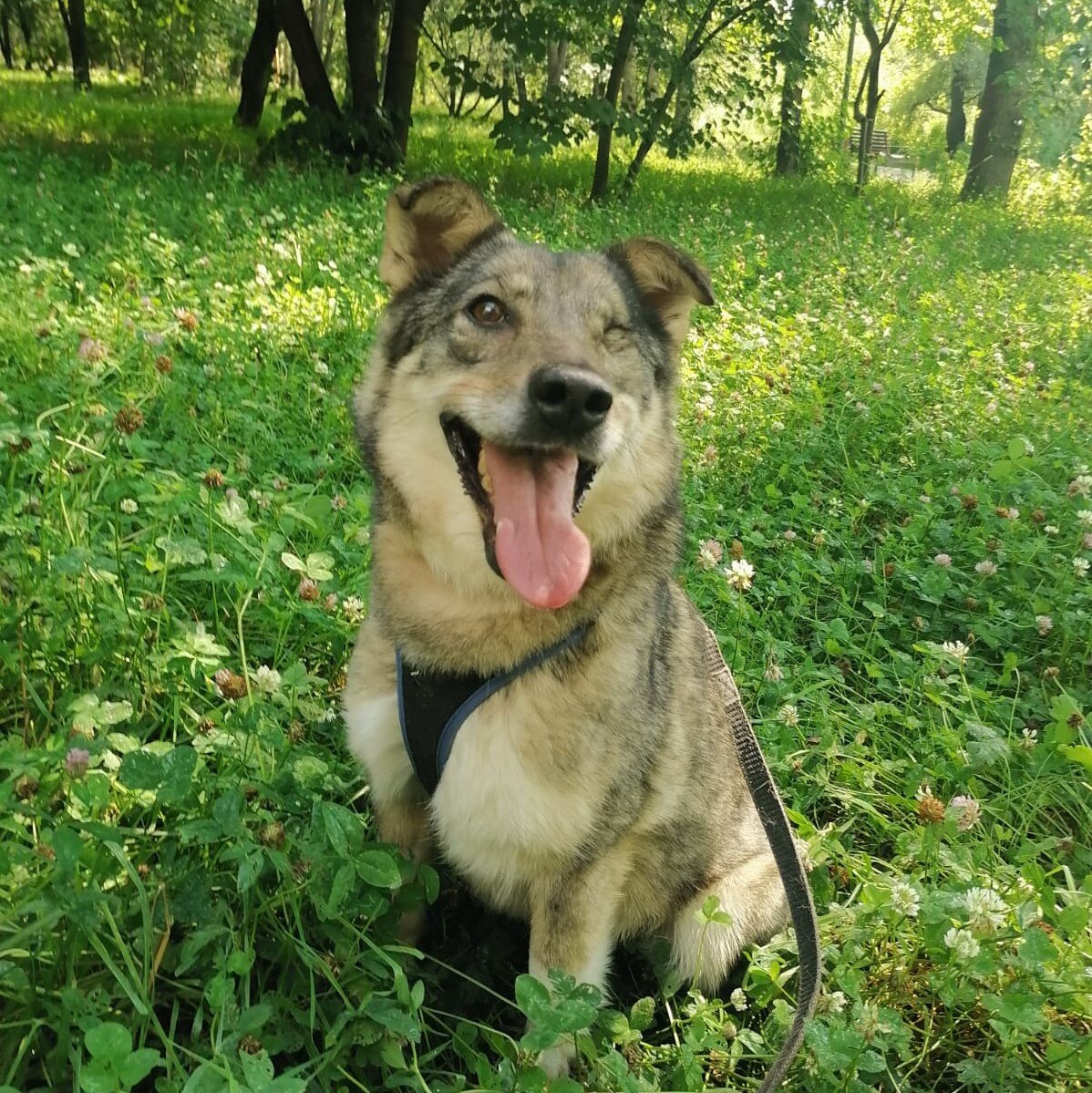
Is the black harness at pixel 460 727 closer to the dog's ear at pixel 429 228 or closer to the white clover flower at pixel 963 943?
the white clover flower at pixel 963 943

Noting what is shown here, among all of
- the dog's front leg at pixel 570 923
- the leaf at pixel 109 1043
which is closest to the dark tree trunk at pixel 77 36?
the dog's front leg at pixel 570 923

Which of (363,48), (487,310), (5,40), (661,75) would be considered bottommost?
(487,310)

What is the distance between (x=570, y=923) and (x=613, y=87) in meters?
13.7

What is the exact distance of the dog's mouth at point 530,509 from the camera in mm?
2115

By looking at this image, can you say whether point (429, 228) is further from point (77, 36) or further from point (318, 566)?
point (77, 36)

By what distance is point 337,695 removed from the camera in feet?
10.2

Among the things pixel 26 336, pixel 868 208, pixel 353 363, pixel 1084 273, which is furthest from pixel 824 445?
pixel 868 208

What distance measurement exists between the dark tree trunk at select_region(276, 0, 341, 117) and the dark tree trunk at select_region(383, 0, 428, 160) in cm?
88

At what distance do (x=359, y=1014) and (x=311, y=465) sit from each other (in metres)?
2.75

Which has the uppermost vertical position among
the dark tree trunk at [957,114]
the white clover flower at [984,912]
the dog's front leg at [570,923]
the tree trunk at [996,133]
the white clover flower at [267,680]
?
the dark tree trunk at [957,114]

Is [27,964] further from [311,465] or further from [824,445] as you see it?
[824,445]

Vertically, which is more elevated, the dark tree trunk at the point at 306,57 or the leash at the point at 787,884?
the dark tree trunk at the point at 306,57

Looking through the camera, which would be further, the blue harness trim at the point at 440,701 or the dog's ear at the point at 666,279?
the dog's ear at the point at 666,279

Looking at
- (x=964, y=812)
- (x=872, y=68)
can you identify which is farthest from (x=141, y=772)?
(x=872, y=68)
